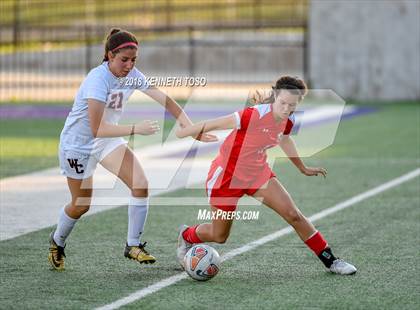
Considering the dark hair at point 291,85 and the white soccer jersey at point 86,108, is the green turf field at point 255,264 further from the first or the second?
the dark hair at point 291,85

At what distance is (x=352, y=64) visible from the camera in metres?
27.4

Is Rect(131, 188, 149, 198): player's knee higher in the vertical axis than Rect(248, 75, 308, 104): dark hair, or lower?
lower

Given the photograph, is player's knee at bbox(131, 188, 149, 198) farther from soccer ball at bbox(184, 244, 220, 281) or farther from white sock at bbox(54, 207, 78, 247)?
soccer ball at bbox(184, 244, 220, 281)

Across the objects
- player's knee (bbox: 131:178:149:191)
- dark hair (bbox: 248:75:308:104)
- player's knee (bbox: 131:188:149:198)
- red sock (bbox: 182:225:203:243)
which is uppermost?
dark hair (bbox: 248:75:308:104)

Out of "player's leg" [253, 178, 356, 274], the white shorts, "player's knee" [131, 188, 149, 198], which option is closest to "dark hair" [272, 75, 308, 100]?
"player's leg" [253, 178, 356, 274]

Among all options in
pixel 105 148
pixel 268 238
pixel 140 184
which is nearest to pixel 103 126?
pixel 105 148

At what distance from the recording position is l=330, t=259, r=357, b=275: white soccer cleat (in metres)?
8.66

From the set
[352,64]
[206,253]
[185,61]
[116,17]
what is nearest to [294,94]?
[206,253]

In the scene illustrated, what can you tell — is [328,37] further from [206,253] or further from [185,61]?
[206,253]

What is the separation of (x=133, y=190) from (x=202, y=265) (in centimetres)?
93

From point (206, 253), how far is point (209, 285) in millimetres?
347

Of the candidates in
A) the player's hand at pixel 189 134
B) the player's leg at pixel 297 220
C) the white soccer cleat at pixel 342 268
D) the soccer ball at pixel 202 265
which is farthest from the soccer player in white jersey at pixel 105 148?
the white soccer cleat at pixel 342 268

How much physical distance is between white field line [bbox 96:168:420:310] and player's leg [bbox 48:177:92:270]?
935 millimetres

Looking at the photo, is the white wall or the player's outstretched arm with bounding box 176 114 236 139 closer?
the player's outstretched arm with bounding box 176 114 236 139
